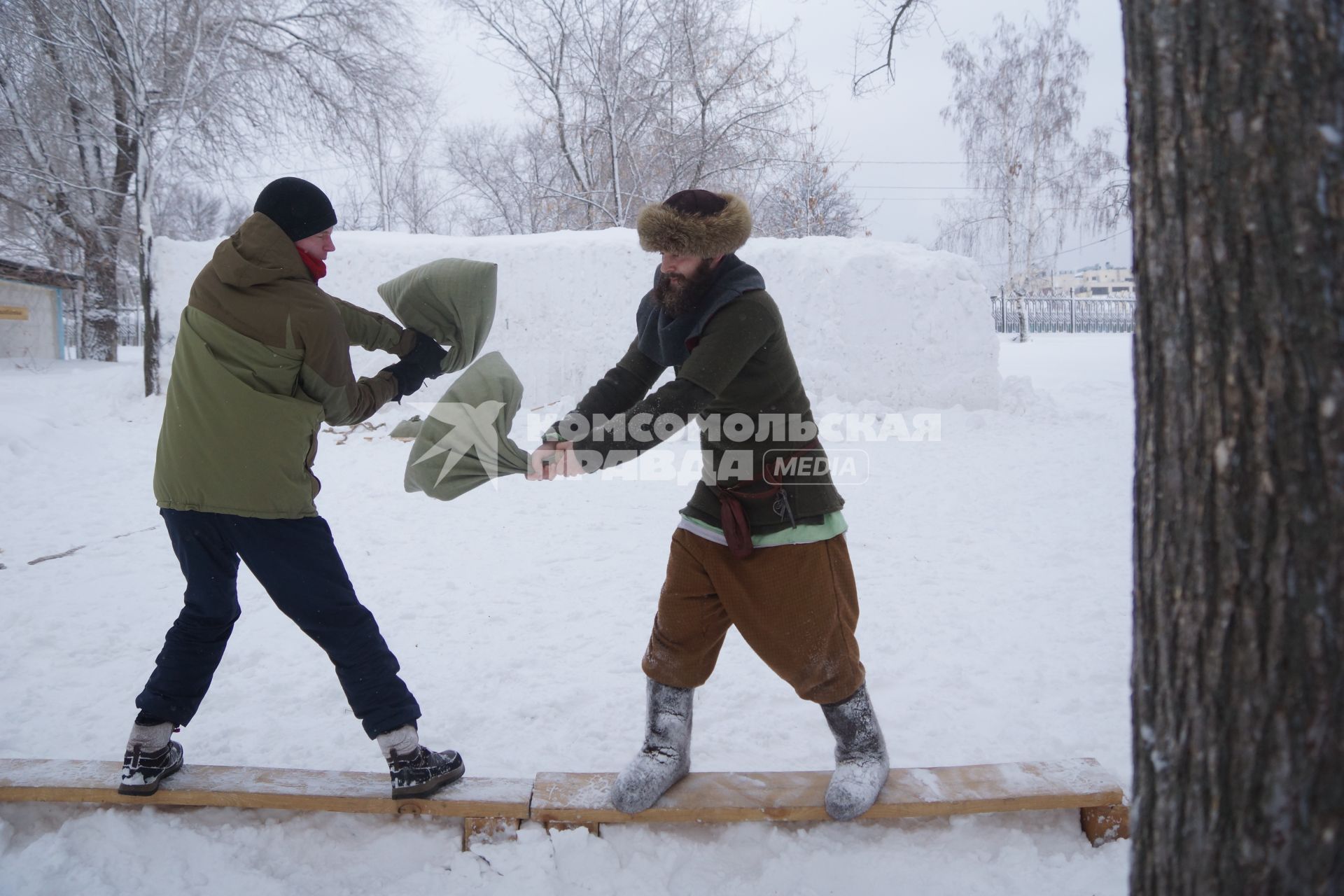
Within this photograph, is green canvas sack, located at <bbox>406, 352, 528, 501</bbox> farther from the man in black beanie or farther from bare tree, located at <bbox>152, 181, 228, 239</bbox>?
bare tree, located at <bbox>152, 181, 228, 239</bbox>

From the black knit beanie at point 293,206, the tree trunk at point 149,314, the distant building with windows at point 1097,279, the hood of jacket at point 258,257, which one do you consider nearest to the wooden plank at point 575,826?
the hood of jacket at point 258,257

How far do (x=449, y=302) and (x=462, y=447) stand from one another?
634 millimetres

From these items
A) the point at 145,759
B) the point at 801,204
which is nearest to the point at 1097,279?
the point at 801,204

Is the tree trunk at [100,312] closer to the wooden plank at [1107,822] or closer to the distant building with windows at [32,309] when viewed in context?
the distant building with windows at [32,309]

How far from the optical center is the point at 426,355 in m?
2.80

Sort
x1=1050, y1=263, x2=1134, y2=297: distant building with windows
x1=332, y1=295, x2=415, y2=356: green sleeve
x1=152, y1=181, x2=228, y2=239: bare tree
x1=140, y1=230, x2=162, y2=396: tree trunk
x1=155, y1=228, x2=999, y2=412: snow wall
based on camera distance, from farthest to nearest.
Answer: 1. x1=1050, y1=263, x2=1134, y2=297: distant building with windows
2. x1=152, y1=181, x2=228, y2=239: bare tree
3. x1=140, y1=230, x2=162, y2=396: tree trunk
4. x1=155, y1=228, x2=999, y2=412: snow wall
5. x1=332, y1=295, x2=415, y2=356: green sleeve

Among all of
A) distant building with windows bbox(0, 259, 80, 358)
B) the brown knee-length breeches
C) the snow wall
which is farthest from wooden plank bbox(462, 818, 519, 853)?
distant building with windows bbox(0, 259, 80, 358)

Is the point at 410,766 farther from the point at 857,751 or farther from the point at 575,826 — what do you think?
the point at 857,751

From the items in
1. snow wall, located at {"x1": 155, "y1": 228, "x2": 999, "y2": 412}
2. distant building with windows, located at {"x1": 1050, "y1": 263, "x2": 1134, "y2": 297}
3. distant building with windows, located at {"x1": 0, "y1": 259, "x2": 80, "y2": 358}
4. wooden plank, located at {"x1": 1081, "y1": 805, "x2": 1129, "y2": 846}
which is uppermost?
distant building with windows, located at {"x1": 1050, "y1": 263, "x2": 1134, "y2": 297}

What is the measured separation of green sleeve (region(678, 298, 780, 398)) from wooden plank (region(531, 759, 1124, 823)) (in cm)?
112

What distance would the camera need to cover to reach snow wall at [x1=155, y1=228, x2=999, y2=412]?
1049 centimetres

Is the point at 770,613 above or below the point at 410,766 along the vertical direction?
above

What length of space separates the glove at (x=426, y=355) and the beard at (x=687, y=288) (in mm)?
866

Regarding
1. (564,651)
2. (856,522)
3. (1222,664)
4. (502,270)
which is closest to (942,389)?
(856,522)
